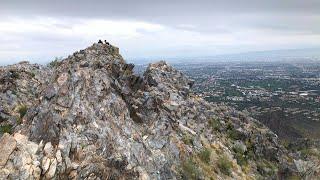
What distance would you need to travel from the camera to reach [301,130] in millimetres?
165875

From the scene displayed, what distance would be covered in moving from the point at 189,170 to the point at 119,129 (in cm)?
674

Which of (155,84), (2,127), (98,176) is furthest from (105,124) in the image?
(155,84)

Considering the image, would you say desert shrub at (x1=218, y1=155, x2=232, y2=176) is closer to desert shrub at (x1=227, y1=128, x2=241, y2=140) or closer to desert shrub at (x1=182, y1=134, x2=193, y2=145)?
desert shrub at (x1=182, y1=134, x2=193, y2=145)

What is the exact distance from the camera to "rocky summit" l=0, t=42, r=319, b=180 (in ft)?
91.4

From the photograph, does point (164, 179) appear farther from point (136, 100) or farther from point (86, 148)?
point (136, 100)

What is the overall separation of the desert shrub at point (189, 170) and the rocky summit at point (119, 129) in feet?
0.27

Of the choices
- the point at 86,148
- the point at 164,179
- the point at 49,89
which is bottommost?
the point at 164,179

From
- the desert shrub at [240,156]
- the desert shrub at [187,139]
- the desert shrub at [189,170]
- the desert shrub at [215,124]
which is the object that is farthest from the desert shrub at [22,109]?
the desert shrub at [240,156]

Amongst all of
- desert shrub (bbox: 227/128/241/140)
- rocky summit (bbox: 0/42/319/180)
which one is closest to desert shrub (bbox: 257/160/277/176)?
rocky summit (bbox: 0/42/319/180)

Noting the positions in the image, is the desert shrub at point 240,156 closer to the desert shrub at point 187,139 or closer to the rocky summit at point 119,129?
the rocky summit at point 119,129

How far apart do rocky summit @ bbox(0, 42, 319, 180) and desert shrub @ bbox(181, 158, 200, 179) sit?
8 cm

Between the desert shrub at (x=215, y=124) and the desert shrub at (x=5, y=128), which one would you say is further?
the desert shrub at (x=215, y=124)

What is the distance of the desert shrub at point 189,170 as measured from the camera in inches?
1394

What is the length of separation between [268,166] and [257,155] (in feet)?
5.42
